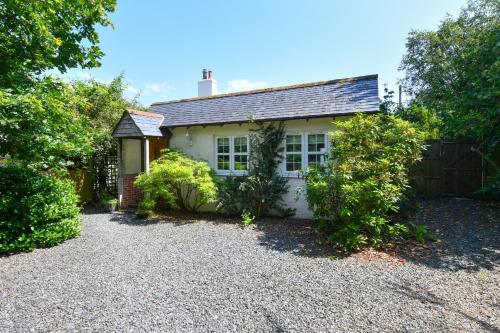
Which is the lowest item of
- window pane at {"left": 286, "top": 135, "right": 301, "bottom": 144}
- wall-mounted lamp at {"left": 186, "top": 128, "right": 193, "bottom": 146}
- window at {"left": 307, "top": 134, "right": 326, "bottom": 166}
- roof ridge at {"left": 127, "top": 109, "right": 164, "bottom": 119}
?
window at {"left": 307, "top": 134, "right": 326, "bottom": 166}

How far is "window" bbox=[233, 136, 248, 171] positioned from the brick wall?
15.6 feet

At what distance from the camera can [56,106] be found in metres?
6.02

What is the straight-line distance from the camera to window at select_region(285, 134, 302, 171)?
1006cm

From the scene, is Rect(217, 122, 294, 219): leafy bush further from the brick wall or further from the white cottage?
the brick wall

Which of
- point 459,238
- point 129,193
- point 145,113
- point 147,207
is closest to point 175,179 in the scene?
point 147,207

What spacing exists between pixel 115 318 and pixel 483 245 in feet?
26.2

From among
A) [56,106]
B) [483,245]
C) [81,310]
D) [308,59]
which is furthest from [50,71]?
[483,245]

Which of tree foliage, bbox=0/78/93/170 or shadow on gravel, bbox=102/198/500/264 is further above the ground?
tree foliage, bbox=0/78/93/170

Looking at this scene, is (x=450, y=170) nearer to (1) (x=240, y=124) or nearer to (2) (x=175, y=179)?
(1) (x=240, y=124)

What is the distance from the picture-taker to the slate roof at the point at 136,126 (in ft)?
35.9

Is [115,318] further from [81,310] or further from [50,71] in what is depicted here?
[50,71]

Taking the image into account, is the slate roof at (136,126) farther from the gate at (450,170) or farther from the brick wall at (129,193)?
the gate at (450,170)

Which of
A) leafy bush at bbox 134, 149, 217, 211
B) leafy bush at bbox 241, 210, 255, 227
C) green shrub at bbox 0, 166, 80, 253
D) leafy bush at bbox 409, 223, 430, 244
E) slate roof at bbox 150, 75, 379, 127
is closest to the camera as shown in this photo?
green shrub at bbox 0, 166, 80, 253

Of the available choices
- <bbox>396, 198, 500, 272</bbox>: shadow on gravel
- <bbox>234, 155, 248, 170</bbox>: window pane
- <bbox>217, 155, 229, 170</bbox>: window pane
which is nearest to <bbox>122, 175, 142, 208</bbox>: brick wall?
<bbox>217, 155, 229, 170</bbox>: window pane
